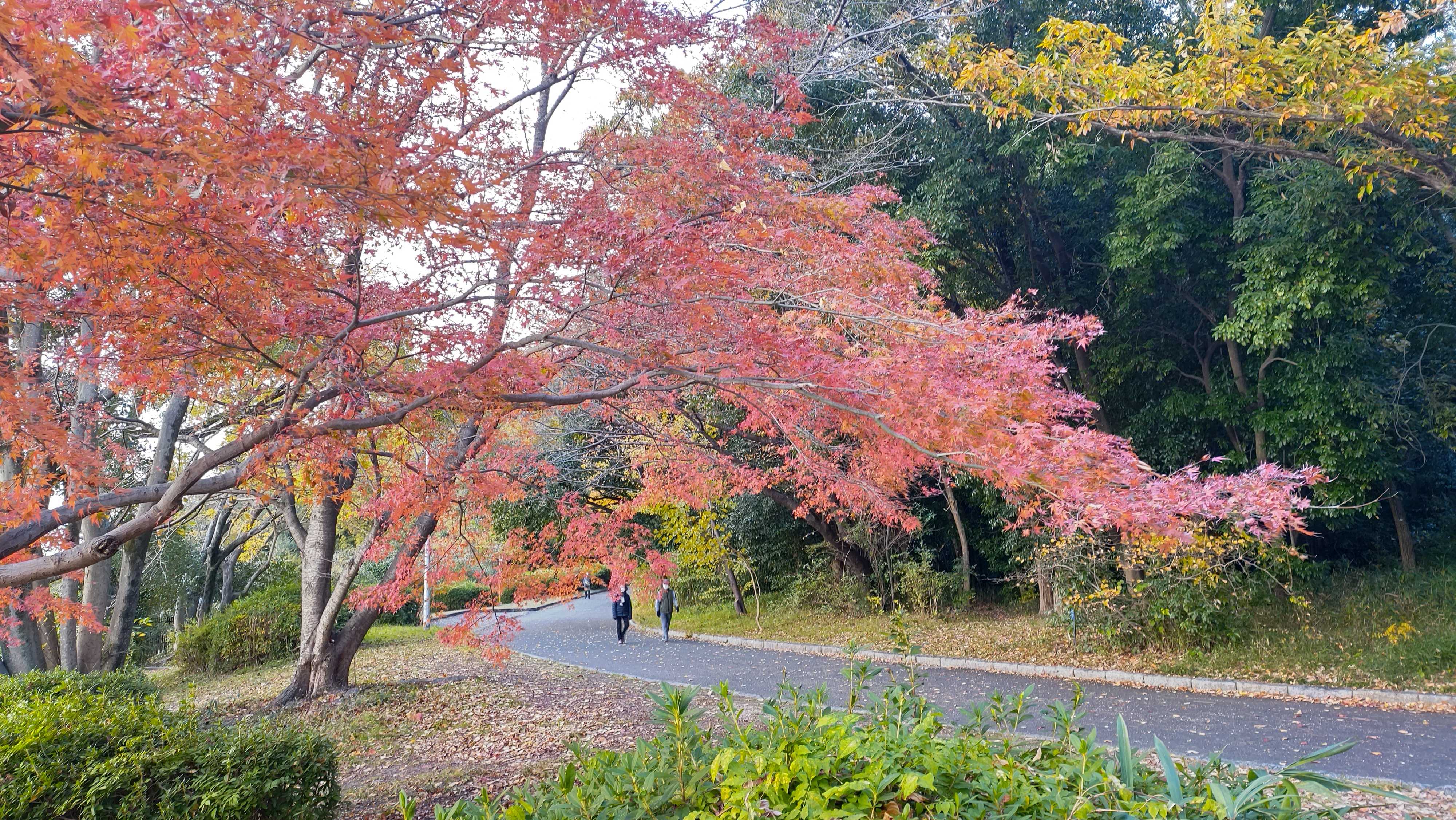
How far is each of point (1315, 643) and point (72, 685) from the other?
42.7ft

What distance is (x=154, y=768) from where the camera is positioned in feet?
11.8

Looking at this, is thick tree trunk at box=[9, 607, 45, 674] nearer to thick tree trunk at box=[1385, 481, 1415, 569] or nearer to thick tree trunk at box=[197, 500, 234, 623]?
thick tree trunk at box=[197, 500, 234, 623]

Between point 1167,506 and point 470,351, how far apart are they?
169 inches

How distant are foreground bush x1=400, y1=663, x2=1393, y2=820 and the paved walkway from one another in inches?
35.2

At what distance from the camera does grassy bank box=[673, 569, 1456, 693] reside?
826 centimetres

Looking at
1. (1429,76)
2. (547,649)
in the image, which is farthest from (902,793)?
(547,649)

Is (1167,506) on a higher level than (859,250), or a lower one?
lower

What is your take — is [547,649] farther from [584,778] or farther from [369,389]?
[584,778]

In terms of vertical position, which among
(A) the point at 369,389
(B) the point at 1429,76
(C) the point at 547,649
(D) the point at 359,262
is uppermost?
(B) the point at 1429,76

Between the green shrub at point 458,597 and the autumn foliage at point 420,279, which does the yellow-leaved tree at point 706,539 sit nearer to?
the autumn foliage at point 420,279

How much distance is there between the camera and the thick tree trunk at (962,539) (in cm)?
1397

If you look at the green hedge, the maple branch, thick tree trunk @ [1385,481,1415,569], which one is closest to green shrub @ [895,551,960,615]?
thick tree trunk @ [1385,481,1415,569]

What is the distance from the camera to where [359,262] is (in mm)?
4312

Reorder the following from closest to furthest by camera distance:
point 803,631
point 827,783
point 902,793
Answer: point 902,793 < point 827,783 < point 803,631
